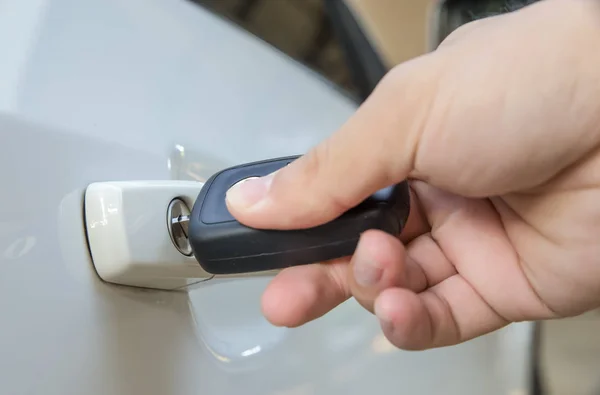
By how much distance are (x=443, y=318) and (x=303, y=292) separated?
0.08 meters

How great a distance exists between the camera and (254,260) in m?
0.29

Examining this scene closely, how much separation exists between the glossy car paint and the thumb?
0.09 metres

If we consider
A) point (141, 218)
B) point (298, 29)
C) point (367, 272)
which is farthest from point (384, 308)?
point (298, 29)

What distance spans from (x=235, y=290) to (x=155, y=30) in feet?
0.59

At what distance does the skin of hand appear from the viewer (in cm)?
27

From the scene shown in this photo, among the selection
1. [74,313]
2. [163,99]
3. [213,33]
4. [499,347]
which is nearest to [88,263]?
[74,313]

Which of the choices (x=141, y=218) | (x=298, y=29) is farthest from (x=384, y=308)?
(x=298, y=29)

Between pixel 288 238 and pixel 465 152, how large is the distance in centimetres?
9

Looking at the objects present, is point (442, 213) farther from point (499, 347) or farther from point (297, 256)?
point (499, 347)

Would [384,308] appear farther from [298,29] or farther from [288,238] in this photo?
[298,29]

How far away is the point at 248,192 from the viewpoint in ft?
0.97

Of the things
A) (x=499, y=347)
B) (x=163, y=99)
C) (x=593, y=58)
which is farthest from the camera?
(x=499, y=347)

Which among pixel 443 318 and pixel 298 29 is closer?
pixel 443 318

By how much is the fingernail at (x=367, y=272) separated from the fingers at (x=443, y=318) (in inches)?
0.6
